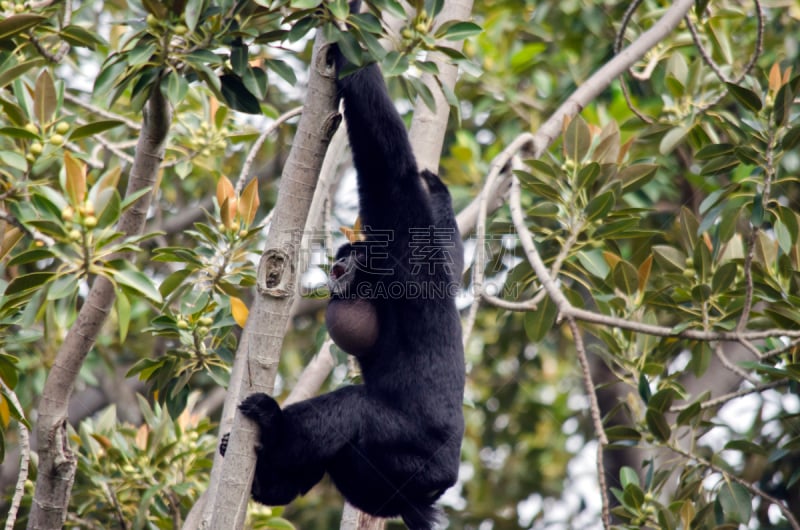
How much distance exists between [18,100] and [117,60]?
915 mm

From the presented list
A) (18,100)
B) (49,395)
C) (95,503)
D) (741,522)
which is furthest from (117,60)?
(741,522)

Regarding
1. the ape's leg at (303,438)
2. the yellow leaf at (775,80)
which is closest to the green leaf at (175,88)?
the ape's leg at (303,438)

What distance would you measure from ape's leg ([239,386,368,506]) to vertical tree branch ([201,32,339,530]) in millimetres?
661

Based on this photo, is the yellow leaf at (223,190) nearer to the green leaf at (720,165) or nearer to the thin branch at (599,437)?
the thin branch at (599,437)

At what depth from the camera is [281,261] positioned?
3287 millimetres

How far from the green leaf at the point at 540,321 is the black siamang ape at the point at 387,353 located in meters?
0.75

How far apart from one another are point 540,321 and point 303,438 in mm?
1918

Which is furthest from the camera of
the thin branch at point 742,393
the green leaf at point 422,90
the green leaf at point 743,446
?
the green leaf at point 743,446

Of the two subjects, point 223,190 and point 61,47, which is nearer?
point 223,190

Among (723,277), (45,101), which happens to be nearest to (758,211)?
(723,277)

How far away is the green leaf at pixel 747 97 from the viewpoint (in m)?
4.41

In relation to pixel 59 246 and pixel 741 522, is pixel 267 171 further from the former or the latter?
pixel 741 522

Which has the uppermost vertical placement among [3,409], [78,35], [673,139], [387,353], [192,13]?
[673,139]

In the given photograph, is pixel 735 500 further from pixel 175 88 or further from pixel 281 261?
pixel 175 88
